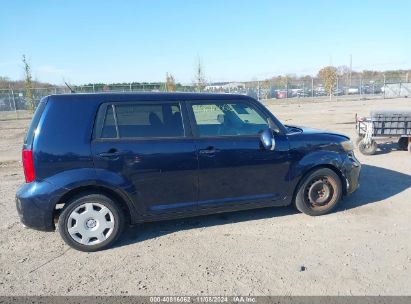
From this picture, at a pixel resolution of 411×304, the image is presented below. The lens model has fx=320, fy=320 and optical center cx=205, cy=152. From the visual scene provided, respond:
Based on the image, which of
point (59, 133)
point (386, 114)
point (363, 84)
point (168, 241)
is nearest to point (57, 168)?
point (59, 133)

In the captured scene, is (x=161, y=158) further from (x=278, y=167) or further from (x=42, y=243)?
(x=42, y=243)

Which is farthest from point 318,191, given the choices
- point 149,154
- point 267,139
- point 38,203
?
point 38,203

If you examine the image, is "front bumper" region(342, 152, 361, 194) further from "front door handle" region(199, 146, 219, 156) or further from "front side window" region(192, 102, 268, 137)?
"front door handle" region(199, 146, 219, 156)

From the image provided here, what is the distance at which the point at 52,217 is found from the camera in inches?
142

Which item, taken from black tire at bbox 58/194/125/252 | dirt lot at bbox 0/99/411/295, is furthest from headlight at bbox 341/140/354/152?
black tire at bbox 58/194/125/252

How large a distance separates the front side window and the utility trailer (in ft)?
16.9

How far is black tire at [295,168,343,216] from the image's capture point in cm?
446

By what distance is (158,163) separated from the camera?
3760mm

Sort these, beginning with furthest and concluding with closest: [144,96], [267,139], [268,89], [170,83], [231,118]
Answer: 1. [268,89]
2. [170,83]
3. [231,118]
4. [267,139]
5. [144,96]

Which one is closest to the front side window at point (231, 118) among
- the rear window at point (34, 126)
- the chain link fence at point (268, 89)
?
the rear window at point (34, 126)

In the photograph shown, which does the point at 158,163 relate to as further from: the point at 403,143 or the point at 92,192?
the point at 403,143

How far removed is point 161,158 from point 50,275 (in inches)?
65.5

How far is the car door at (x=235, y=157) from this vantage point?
3.98 m

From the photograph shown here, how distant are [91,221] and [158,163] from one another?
1.01 meters
